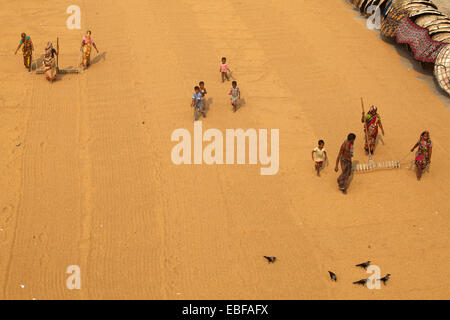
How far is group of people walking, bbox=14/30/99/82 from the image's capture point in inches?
548

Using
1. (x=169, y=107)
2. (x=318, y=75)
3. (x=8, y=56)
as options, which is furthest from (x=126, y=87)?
(x=318, y=75)

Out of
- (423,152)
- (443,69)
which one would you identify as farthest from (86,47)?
(443,69)

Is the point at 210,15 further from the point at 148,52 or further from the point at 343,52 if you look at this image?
the point at 343,52

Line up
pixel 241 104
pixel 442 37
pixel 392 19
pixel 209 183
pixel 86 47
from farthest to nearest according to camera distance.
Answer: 1. pixel 392 19
2. pixel 442 37
3. pixel 86 47
4. pixel 241 104
5. pixel 209 183

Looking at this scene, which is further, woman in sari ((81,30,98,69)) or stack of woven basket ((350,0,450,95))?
woman in sari ((81,30,98,69))

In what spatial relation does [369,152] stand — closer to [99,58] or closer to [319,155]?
[319,155]

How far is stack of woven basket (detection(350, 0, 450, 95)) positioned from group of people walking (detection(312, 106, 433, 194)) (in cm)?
434

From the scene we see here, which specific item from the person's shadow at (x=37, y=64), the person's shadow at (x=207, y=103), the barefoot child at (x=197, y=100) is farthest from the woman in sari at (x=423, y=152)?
the person's shadow at (x=37, y=64)

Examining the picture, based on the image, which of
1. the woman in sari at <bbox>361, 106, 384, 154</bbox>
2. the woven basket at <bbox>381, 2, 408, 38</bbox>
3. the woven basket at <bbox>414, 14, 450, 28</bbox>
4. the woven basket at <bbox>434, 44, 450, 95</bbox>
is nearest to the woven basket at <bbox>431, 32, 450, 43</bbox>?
the woven basket at <bbox>414, 14, 450, 28</bbox>

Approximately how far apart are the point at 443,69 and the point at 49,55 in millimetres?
12023

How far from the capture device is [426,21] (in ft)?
51.8

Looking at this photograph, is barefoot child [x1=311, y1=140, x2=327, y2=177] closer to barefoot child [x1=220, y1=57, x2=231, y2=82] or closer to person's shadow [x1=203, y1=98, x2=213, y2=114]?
person's shadow [x1=203, y1=98, x2=213, y2=114]

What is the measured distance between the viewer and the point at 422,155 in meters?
10.3

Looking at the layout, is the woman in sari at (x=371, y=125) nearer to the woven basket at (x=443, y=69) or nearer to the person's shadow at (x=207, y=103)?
the woven basket at (x=443, y=69)
